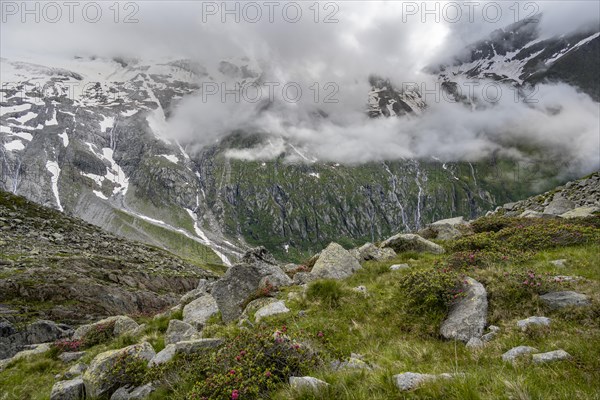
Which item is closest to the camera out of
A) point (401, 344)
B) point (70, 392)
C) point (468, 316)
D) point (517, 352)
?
point (517, 352)

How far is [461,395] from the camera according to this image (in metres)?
4.56

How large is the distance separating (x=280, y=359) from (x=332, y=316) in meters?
4.52

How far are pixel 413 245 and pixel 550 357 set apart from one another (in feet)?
56.9

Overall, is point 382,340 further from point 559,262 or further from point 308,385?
point 559,262

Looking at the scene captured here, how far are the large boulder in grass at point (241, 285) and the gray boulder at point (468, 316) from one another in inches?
356

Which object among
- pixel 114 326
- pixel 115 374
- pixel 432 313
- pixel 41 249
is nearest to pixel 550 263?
pixel 432 313

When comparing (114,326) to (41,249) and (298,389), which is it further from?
(41,249)

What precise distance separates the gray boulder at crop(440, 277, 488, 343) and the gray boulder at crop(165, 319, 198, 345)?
31.1 feet

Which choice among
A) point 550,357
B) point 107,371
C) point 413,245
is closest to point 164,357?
point 107,371

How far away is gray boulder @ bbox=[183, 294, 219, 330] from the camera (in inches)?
704

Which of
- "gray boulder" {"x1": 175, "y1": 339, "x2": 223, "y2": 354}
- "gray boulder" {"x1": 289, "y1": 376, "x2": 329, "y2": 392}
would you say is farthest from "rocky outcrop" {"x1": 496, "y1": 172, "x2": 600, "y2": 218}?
"gray boulder" {"x1": 289, "y1": 376, "x2": 329, "y2": 392}

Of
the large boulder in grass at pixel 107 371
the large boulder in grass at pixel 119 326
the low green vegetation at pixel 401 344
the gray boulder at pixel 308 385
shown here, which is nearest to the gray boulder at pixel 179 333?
the low green vegetation at pixel 401 344

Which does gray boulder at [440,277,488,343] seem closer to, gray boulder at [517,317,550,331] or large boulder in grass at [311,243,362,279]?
gray boulder at [517,317,550,331]

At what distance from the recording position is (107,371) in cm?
987
